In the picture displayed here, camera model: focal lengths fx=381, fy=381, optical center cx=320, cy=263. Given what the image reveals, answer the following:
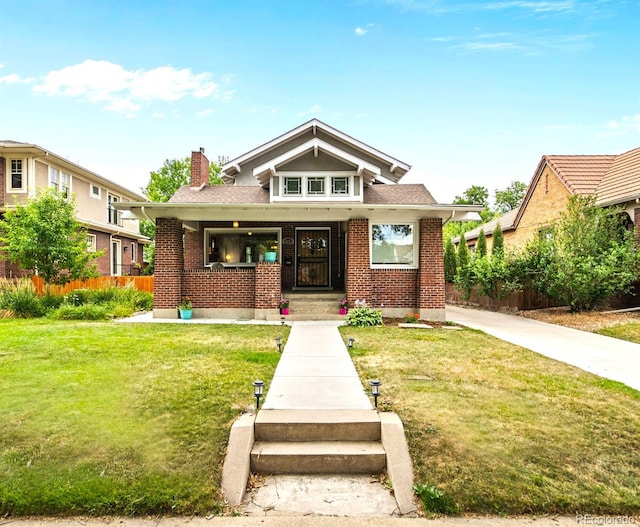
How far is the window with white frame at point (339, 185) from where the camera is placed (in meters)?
12.0

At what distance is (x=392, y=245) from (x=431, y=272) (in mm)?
1411

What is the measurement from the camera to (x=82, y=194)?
2025cm

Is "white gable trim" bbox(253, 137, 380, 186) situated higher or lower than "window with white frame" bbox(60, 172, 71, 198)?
lower

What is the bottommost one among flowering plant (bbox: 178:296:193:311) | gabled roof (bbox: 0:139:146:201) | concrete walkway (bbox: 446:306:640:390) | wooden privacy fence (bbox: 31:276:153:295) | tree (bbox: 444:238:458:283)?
concrete walkway (bbox: 446:306:640:390)

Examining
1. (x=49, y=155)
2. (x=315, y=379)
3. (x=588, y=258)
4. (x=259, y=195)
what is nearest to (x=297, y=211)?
(x=259, y=195)

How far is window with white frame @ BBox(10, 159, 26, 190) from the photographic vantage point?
16.4m

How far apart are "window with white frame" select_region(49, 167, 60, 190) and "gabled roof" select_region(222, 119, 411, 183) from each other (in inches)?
357

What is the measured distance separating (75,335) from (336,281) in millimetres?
8074

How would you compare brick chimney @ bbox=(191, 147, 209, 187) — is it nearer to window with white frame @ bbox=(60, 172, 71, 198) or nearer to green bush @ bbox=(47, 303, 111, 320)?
green bush @ bbox=(47, 303, 111, 320)

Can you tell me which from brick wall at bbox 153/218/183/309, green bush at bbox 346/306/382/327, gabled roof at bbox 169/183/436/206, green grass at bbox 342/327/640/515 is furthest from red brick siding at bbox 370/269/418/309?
brick wall at bbox 153/218/183/309

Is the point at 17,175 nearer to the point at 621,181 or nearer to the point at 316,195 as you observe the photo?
the point at 316,195

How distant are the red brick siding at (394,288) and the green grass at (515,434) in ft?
17.2

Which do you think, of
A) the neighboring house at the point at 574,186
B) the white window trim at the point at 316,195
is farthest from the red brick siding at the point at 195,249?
the neighboring house at the point at 574,186

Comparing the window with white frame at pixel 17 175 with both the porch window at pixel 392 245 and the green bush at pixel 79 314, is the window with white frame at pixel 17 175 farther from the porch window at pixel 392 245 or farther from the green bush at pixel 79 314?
the porch window at pixel 392 245
